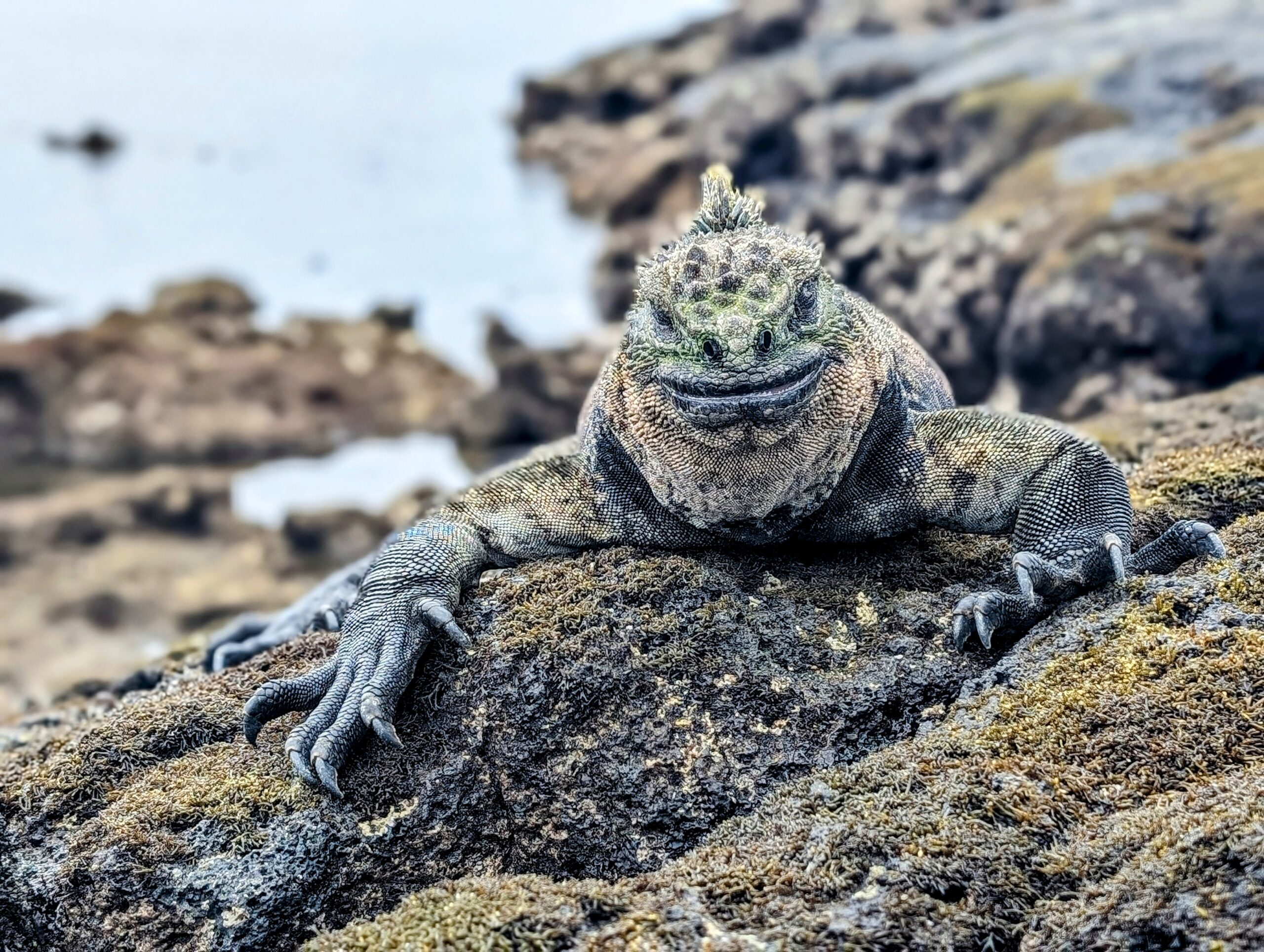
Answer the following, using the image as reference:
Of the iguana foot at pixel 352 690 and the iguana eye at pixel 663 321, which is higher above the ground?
the iguana eye at pixel 663 321

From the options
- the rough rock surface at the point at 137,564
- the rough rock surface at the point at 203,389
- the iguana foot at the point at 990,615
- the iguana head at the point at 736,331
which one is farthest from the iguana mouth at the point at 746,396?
the rough rock surface at the point at 203,389

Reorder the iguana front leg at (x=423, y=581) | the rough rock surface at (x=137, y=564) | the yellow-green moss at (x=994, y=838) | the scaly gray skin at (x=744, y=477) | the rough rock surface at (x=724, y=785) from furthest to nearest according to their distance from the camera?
the rough rock surface at (x=137, y=564), the iguana front leg at (x=423, y=581), the scaly gray skin at (x=744, y=477), the rough rock surface at (x=724, y=785), the yellow-green moss at (x=994, y=838)

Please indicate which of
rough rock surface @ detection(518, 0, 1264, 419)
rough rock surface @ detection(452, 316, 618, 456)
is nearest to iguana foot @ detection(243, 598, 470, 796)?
rough rock surface @ detection(518, 0, 1264, 419)

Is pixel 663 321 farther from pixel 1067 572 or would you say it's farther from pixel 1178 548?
pixel 1178 548

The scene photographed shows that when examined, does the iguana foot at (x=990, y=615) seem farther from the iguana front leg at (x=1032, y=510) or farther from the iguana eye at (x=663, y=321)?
the iguana eye at (x=663, y=321)

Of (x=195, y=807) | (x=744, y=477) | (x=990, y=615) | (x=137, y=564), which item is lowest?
(x=137, y=564)

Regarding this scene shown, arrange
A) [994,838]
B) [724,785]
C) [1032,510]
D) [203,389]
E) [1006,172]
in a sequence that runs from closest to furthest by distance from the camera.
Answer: [994,838] < [724,785] < [1032,510] < [1006,172] < [203,389]

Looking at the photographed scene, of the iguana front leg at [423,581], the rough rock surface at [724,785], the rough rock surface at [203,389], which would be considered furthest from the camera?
the rough rock surface at [203,389]

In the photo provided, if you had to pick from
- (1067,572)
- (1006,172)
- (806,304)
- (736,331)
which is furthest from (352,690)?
(1006,172)

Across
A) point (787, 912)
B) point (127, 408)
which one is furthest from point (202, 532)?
point (787, 912)
